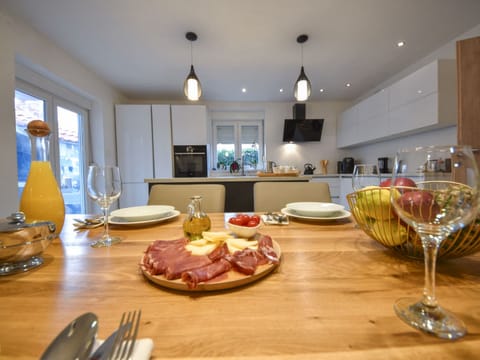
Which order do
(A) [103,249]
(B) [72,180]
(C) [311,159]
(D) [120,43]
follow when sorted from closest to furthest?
(A) [103,249] < (D) [120,43] < (B) [72,180] < (C) [311,159]

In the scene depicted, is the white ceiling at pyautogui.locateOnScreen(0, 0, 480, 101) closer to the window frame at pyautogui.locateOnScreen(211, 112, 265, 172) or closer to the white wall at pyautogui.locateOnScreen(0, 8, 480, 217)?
the white wall at pyautogui.locateOnScreen(0, 8, 480, 217)

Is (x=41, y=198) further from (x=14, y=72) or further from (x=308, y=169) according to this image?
(x=308, y=169)

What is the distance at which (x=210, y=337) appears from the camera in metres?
0.26

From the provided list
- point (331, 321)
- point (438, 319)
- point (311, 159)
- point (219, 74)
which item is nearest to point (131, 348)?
point (331, 321)

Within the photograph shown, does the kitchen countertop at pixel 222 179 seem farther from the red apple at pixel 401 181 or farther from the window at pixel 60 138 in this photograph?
the red apple at pixel 401 181

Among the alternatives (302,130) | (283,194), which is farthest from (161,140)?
(283,194)

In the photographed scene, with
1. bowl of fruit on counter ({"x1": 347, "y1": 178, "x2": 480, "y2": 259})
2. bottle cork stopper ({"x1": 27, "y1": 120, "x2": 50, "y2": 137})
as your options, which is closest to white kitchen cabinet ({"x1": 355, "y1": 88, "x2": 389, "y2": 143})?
bowl of fruit on counter ({"x1": 347, "y1": 178, "x2": 480, "y2": 259})

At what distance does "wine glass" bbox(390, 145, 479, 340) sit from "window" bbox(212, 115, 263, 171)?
13.3 ft

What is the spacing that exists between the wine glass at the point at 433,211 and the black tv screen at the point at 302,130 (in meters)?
3.90

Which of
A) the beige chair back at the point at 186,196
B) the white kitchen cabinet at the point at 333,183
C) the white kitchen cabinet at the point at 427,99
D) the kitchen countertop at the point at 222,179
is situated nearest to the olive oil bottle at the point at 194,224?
the beige chair back at the point at 186,196

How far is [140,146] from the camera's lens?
3.52m

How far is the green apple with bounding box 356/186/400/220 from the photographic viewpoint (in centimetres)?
46

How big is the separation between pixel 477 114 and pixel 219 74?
270cm

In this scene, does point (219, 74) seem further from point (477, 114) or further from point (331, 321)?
point (331, 321)
